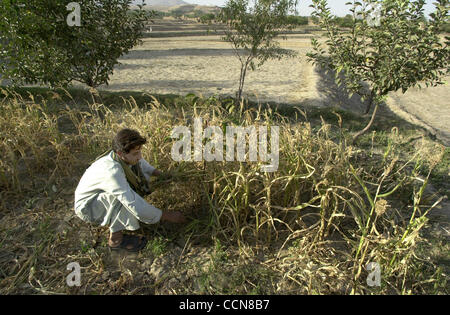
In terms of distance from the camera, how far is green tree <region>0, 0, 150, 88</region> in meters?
4.07

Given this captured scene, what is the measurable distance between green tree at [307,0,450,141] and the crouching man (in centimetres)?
335

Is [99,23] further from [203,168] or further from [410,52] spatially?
[410,52]

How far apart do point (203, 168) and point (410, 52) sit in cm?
307

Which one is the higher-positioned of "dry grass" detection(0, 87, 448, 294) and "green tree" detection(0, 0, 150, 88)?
"green tree" detection(0, 0, 150, 88)

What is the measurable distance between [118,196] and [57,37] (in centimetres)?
334

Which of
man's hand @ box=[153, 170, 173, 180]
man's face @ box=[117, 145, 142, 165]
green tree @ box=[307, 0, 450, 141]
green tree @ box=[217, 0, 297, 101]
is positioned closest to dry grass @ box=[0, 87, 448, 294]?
man's hand @ box=[153, 170, 173, 180]

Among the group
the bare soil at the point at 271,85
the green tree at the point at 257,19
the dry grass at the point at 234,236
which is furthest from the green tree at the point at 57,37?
the bare soil at the point at 271,85

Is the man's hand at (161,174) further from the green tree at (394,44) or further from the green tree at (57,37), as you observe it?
the green tree at (394,44)

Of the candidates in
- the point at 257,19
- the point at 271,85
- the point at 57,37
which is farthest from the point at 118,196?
the point at 271,85

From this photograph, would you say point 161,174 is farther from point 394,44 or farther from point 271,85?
point 271,85

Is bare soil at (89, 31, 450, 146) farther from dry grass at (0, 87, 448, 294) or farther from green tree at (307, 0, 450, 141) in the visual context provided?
dry grass at (0, 87, 448, 294)

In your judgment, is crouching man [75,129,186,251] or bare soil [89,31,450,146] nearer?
crouching man [75,129,186,251]

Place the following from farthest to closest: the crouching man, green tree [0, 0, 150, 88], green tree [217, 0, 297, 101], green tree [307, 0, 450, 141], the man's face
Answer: green tree [217, 0, 297, 101] < green tree [0, 0, 150, 88] < green tree [307, 0, 450, 141] < the man's face < the crouching man

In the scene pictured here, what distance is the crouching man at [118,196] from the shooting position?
223 centimetres
